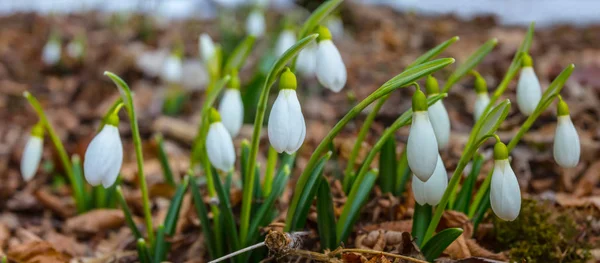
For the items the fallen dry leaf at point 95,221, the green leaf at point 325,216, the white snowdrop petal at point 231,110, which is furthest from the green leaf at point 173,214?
the fallen dry leaf at point 95,221

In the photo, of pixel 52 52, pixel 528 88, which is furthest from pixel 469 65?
pixel 52 52

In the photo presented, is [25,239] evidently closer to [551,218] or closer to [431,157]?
[431,157]

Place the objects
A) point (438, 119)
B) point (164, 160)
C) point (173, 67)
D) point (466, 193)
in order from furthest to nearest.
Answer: point (173, 67) → point (164, 160) → point (466, 193) → point (438, 119)

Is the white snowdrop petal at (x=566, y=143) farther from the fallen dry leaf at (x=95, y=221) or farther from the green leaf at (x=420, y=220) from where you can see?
the fallen dry leaf at (x=95, y=221)

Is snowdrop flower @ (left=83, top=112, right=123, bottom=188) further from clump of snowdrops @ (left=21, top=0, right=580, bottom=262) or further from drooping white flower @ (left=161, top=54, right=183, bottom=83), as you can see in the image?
drooping white flower @ (left=161, top=54, right=183, bottom=83)

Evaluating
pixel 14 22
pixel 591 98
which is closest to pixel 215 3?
pixel 14 22

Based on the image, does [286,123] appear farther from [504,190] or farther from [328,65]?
[504,190]

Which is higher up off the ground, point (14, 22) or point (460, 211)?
point (14, 22)

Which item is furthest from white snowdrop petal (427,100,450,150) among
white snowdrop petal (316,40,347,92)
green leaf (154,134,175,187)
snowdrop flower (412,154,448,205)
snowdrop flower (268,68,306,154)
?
green leaf (154,134,175,187)
